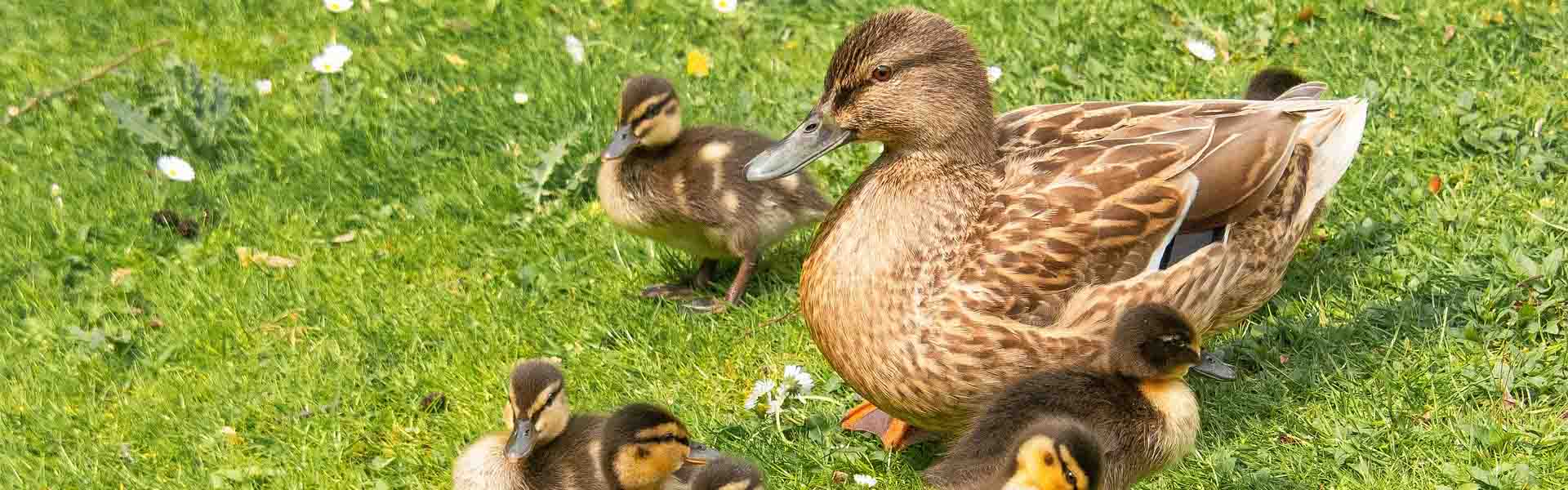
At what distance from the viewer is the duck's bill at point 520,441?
167 inches

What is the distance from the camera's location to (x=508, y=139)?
6758 millimetres

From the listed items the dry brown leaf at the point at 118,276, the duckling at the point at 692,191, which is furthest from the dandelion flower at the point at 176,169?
the duckling at the point at 692,191

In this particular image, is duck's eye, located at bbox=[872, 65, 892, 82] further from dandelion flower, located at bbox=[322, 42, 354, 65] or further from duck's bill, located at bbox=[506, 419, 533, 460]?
dandelion flower, located at bbox=[322, 42, 354, 65]

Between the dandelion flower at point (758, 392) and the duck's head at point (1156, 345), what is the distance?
4.39ft

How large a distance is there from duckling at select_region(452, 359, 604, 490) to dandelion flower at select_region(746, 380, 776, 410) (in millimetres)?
654

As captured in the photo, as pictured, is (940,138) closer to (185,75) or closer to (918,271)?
(918,271)

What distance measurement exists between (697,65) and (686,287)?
1.65 metres

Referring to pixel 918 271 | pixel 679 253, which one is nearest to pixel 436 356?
pixel 679 253

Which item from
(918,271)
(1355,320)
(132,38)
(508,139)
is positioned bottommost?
(132,38)

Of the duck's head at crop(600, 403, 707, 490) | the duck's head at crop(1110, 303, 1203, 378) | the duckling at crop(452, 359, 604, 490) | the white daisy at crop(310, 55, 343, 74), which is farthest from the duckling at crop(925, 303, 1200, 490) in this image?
the white daisy at crop(310, 55, 343, 74)

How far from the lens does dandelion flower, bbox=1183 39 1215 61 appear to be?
679 cm

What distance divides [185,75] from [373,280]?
1910 millimetres

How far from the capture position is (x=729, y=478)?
3.97 m

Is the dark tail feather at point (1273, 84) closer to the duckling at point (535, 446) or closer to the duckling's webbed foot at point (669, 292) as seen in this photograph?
the duckling's webbed foot at point (669, 292)
